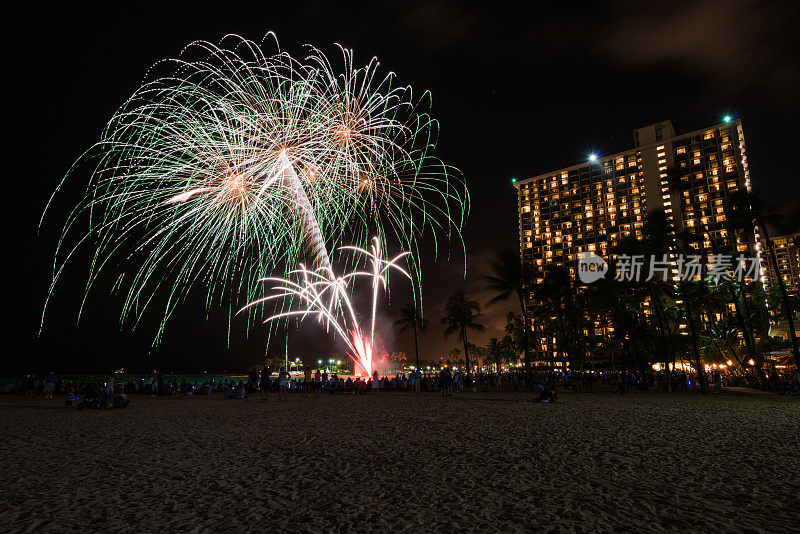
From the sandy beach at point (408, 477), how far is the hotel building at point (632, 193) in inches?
3345

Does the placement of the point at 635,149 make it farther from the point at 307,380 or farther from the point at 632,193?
the point at 307,380

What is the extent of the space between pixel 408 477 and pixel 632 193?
122 meters

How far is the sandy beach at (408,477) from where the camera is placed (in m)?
4.65

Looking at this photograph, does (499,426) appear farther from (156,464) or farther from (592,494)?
(156,464)

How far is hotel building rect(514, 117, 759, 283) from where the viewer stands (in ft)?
329

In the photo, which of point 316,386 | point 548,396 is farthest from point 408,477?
point 316,386

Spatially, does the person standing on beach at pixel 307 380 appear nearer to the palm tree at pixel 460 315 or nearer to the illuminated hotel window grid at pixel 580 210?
the palm tree at pixel 460 315

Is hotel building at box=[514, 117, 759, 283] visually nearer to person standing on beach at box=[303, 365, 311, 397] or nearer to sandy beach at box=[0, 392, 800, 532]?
person standing on beach at box=[303, 365, 311, 397]

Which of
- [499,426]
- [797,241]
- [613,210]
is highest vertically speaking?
[613,210]

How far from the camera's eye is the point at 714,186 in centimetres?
Answer: 10119

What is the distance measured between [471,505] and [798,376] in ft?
86.5

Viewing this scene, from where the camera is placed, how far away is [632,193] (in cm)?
11262

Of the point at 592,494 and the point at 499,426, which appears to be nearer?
the point at 592,494

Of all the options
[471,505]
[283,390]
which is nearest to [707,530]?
[471,505]
